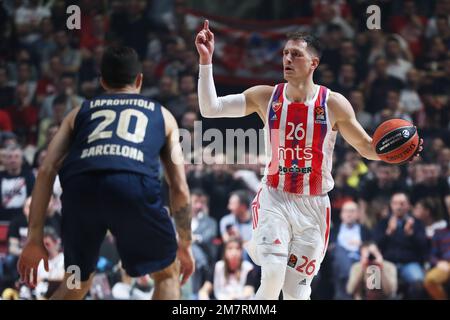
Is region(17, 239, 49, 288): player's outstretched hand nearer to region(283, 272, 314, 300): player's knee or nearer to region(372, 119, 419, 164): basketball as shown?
region(283, 272, 314, 300): player's knee

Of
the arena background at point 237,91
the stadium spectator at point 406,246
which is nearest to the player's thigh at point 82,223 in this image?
the arena background at point 237,91

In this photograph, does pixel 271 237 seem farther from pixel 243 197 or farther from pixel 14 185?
pixel 14 185

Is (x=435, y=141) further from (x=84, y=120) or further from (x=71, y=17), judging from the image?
(x=84, y=120)

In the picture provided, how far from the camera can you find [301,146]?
665cm

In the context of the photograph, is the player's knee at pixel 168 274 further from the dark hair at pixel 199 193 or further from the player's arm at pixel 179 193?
the dark hair at pixel 199 193

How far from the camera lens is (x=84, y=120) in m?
5.51

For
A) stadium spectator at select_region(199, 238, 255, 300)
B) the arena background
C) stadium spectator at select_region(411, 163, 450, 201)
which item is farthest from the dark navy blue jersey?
stadium spectator at select_region(411, 163, 450, 201)

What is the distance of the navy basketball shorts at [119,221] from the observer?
5293 mm

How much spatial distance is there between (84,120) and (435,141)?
22.2 feet

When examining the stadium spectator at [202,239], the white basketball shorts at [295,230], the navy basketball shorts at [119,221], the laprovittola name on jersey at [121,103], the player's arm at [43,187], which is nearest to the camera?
the navy basketball shorts at [119,221]

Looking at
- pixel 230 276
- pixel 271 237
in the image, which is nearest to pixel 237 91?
pixel 230 276

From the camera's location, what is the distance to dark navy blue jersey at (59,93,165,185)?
535 centimetres

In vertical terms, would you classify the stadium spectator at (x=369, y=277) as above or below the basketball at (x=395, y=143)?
below

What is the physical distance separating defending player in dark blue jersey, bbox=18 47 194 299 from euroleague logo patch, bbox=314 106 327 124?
143 cm
